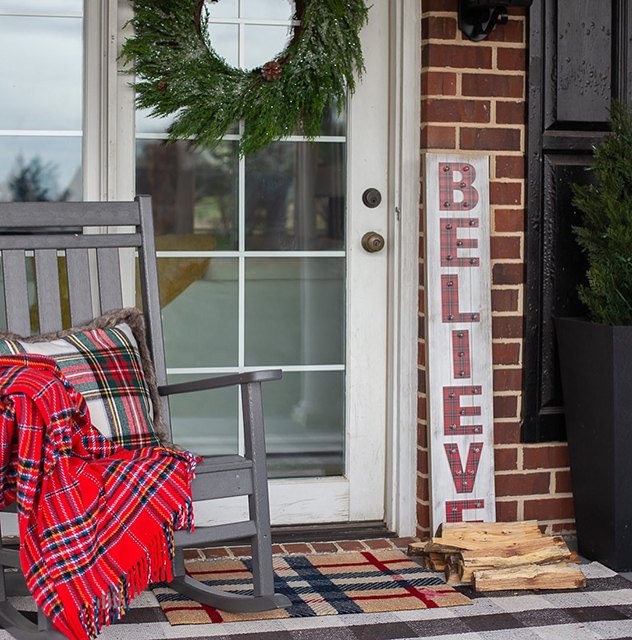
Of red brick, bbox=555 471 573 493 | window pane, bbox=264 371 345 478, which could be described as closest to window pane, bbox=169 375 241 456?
window pane, bbox=264 371 345 478

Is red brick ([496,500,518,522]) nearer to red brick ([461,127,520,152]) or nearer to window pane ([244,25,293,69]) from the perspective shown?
red brick ([461,127,520,152])

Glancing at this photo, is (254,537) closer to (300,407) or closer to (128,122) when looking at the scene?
(300,407)

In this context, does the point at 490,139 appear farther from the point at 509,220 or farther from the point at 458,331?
the point at 458,331

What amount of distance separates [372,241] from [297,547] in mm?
985

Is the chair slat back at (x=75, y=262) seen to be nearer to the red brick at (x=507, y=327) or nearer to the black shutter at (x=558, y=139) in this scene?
the red brick at (x=507, y=327)

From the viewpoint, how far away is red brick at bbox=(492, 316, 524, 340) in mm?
2930

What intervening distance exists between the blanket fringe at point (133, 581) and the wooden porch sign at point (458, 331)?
3.30ft

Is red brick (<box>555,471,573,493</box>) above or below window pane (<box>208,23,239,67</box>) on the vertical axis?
below

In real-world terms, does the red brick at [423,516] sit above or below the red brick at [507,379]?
below

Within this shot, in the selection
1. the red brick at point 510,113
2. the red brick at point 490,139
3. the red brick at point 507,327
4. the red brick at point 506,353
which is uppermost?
the red brick at point 510,113

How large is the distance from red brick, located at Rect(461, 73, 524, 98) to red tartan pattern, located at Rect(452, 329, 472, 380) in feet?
2.44

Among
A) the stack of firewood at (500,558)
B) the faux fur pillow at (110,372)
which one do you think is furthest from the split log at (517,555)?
the faux fur pillow at (110,372)

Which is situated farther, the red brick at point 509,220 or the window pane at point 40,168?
the red brick at point 509,220

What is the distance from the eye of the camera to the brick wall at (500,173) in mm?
2859
